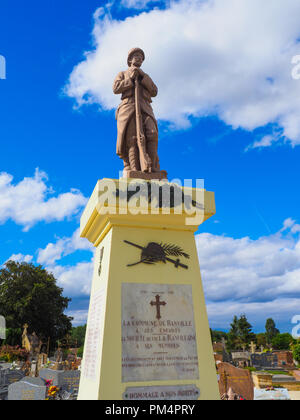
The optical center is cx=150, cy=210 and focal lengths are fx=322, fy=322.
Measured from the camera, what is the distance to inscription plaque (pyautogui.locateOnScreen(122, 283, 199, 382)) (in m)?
3.68

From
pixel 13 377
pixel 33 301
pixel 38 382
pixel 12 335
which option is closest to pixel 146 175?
pixel 38 382

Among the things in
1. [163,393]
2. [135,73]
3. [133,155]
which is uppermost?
[135,73]

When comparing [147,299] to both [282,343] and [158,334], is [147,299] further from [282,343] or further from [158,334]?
[282,343]

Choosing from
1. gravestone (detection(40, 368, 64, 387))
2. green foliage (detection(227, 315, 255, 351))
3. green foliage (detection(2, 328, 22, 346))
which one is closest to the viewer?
gravestone (detection(40, 368, 64, 387))

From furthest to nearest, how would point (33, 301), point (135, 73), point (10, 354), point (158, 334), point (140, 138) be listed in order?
1. point (33, 301)
2. point (10, 354)
3. point (135, 73)
4. point (140, 138)
5. point (158, 334)

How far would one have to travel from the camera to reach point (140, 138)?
5.21 m

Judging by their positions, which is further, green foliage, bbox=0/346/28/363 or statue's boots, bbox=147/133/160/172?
green foliage, bbox=0/346/28/363

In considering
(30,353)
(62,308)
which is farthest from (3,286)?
(30,353)

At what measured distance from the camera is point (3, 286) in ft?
112

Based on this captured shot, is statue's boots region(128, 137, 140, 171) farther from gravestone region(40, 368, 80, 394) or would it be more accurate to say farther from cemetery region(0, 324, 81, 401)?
gravestone region(40, 368, 80, 394)

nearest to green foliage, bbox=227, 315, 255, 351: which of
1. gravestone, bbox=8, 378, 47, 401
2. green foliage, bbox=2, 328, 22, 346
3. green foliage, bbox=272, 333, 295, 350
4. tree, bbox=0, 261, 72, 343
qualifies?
green foliage, bbox=272, 333, 295, 350

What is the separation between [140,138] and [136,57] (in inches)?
65.4

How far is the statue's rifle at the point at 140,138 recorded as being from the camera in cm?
500

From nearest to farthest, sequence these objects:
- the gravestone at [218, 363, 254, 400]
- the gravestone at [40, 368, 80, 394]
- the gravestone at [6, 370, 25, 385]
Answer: the gravestone at [218, 363, 254, 400]
the gravestone at [40, 368, 80, 394]
the gravestone at [6, 370, 25, 385]
